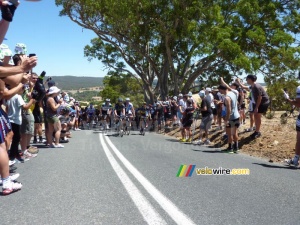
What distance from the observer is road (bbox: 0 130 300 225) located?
12.2 feet

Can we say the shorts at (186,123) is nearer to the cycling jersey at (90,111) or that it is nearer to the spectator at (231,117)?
the spectator at (231,117)

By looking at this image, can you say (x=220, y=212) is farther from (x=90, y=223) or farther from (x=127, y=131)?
(x=127, y=131)

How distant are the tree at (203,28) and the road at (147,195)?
16.2 m

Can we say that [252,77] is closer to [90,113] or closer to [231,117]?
[231,117]

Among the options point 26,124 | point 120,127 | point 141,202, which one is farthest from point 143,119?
point 141,202

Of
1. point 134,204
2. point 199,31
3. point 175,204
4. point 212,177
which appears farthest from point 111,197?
point 199,31

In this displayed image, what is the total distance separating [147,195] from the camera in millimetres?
4609

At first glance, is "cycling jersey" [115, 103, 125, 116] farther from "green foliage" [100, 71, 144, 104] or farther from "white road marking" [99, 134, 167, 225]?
"green foliage" [100, 71, 144, 104]

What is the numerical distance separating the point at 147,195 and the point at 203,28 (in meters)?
18.7

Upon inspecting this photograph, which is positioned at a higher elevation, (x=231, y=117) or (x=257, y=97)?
(x=257, y=97)

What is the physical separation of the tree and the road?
16.2 m

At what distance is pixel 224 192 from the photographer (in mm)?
4766

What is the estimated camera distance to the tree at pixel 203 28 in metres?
21.9

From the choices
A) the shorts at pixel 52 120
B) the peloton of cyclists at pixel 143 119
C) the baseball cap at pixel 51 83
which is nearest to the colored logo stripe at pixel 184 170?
the shorts at pixel 52 120
